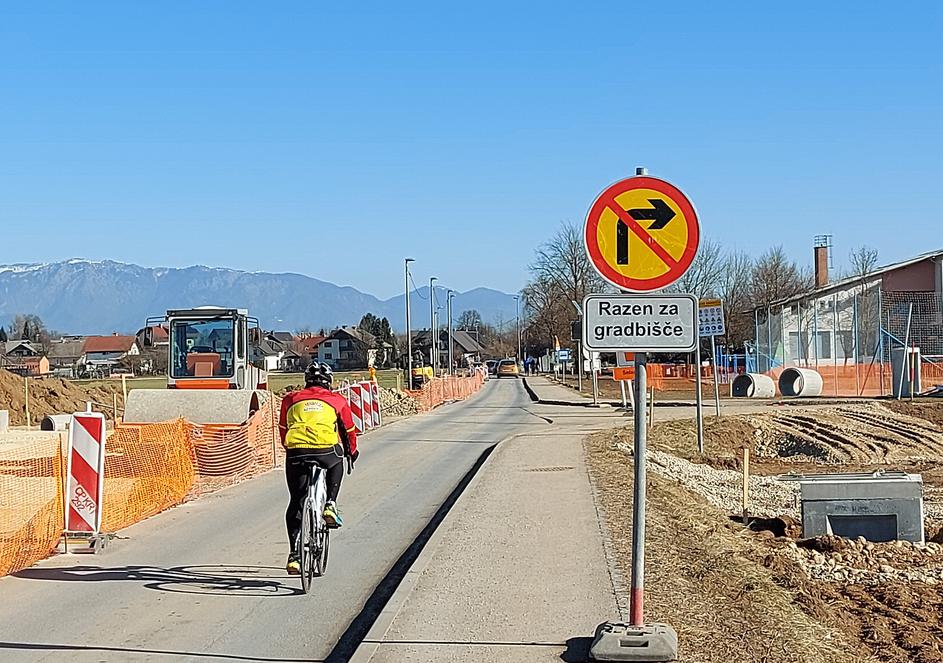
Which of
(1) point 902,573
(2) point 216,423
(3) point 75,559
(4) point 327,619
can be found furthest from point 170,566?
(2) point 216,423

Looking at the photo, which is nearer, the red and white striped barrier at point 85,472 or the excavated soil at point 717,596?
the excavated soil at point 717,596

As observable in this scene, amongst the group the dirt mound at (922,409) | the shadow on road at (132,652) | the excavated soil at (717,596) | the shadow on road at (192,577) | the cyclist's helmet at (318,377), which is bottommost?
the shadow on road at (132,652)

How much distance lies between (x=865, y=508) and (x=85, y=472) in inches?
376

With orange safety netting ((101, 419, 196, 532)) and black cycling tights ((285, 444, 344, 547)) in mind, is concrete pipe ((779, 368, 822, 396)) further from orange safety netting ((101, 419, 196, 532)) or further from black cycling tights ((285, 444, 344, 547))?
black cycling tights ((285, 444, 344, 547))

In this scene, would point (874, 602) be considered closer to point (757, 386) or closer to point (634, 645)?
point (634, 645)

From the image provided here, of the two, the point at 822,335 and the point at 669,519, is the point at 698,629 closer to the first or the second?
the point at 669,519

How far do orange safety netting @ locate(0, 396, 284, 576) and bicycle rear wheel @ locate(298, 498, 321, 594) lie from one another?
283cm

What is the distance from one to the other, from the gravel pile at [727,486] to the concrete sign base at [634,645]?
10.4 metres

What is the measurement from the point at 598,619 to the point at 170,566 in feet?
15.3

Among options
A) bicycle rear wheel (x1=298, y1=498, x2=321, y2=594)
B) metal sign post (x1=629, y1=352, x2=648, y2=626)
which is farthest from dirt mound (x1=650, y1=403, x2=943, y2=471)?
metal sign post (x1=629, y1=352, x2=648, y2=626)

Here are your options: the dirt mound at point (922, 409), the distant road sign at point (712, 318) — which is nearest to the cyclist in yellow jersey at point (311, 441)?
the distant road sign at point (712, 318)

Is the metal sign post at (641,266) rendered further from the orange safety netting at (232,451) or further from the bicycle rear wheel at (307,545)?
the orange safety netting at (232,451)

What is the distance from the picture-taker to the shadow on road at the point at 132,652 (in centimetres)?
713

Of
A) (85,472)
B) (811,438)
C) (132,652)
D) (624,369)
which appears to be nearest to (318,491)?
(132,652)
